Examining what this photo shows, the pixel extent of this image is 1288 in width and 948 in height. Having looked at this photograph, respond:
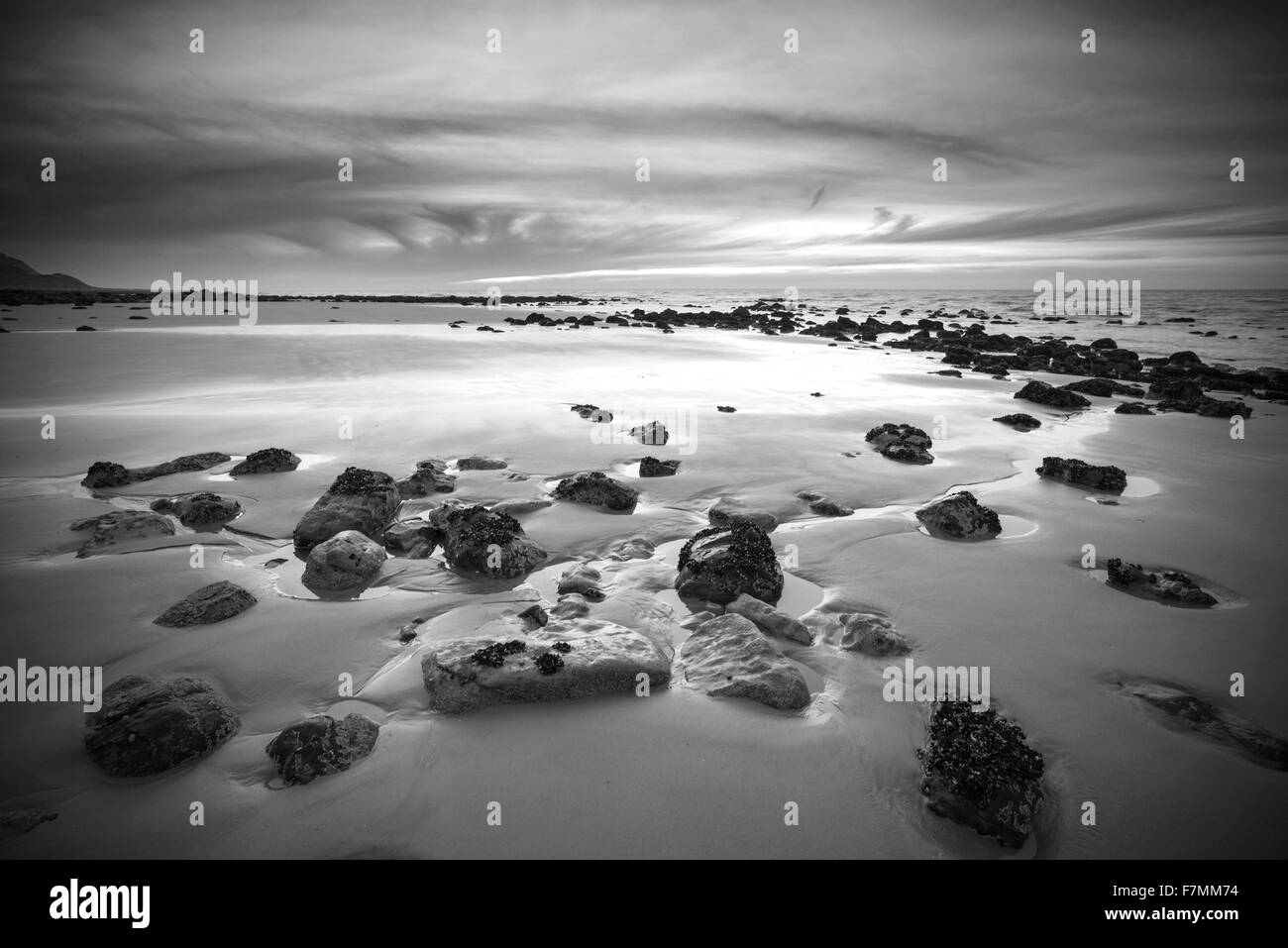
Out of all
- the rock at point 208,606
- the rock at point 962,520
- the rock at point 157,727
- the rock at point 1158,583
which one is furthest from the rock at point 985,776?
the rock at point 208,606

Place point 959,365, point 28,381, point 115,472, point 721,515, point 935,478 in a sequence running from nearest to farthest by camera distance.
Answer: point 721,515
point 115,472
point 935,478
point 28,381
point 959,365

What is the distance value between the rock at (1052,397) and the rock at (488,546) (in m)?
14.6

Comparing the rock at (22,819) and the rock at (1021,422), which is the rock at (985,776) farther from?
the rock at (1021,422)

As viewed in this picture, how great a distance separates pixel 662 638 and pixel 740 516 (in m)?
2.51

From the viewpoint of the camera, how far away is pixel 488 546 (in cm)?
579

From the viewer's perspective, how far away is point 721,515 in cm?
699

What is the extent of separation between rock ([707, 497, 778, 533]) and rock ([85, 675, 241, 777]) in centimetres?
472

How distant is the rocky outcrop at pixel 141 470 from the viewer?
7871mm

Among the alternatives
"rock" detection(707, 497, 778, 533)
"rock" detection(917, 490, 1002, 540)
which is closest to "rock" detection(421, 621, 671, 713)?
"rock" detection(707, 497, 778, 533)

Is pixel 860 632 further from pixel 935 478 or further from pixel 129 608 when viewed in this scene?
pixel 129 608

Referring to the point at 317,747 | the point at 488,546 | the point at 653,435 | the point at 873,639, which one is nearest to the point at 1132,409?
the point at 653,435

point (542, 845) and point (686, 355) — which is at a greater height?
point (686, 355)
